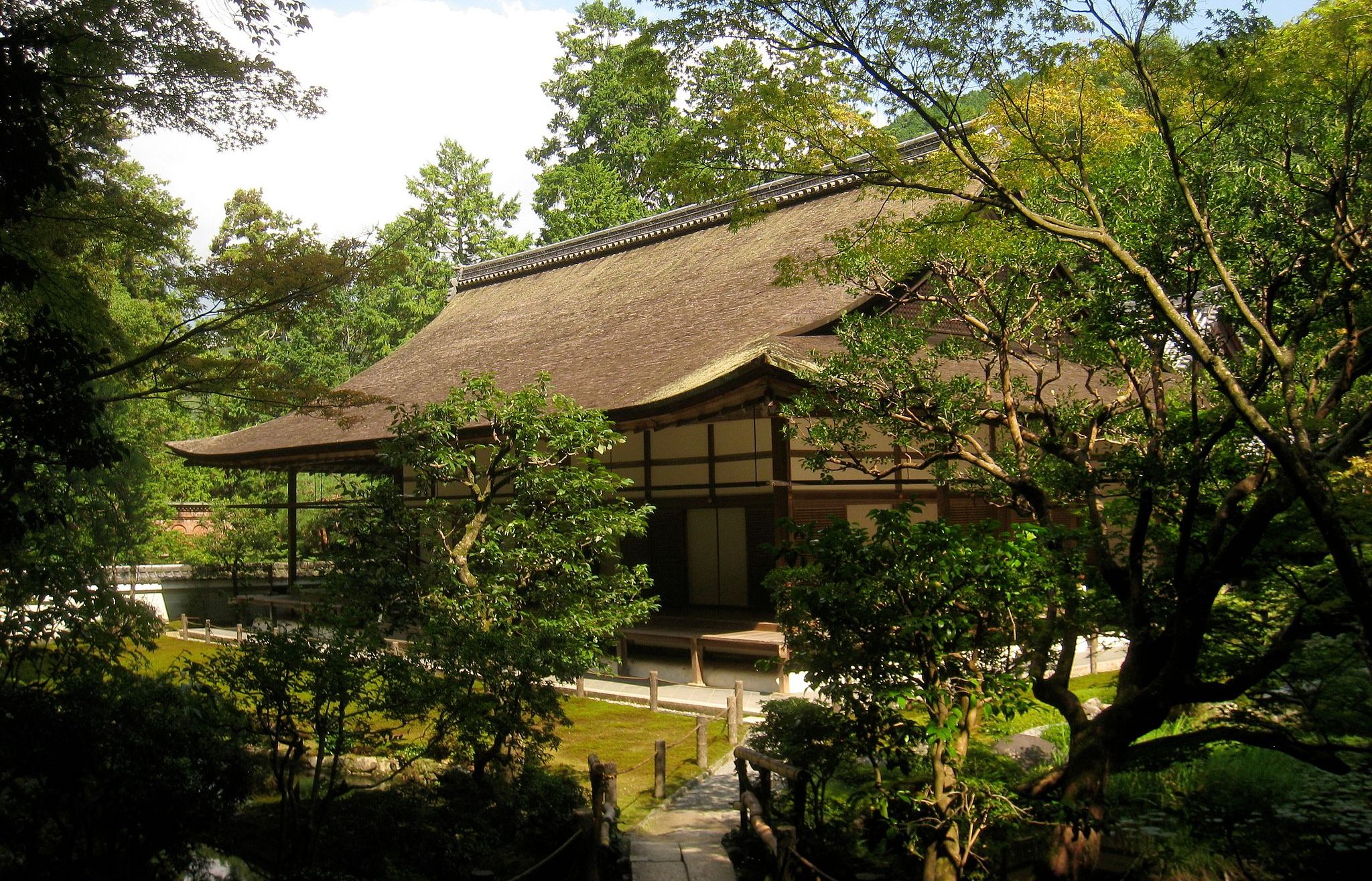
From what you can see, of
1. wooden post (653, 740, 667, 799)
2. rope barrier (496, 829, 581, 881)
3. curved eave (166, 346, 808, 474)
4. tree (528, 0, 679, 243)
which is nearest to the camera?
rope barrier (496, 829, 581, 881)

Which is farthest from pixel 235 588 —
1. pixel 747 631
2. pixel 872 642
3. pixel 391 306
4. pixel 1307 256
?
pixel 1307 256

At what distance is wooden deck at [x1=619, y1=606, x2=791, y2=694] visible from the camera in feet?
37.6

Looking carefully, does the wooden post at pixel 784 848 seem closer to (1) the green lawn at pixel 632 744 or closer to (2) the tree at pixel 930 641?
(2) the tree at pixel 930 641

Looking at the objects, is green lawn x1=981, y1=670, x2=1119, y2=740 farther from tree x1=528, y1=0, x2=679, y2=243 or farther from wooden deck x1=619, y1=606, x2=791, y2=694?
tree x1=528, y1=0, x2=679, y2=243

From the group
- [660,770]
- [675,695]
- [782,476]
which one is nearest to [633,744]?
[660,770]

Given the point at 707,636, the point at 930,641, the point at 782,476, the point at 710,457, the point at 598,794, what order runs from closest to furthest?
the point at 930,641
the point at 598,794
the point at 782,476
the point at 707,636
the point at 710,457

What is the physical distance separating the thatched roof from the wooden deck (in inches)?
→ 104

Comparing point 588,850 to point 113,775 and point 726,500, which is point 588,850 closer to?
point 113,775

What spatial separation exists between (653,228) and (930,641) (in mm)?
17902

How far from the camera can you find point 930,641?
16.5 ft

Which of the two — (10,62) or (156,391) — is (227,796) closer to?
(10,62)

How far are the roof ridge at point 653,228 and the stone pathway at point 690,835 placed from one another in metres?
9.72

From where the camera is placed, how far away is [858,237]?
23.1 feet

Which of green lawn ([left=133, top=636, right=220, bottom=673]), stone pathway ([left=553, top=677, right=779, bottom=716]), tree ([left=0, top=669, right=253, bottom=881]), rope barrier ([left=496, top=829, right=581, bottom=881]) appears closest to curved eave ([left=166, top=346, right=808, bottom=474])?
stone pathway ([left=553, top=677, right=779, bottom=716])
